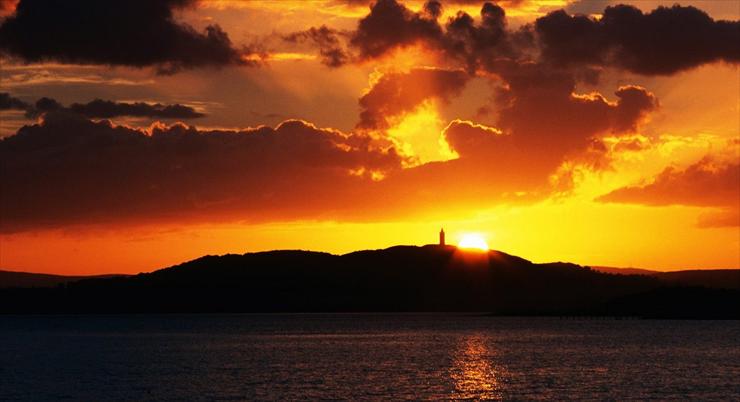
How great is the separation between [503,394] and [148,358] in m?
72.9

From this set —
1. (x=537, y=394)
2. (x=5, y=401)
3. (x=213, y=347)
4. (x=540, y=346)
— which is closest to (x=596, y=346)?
(x=540, y=346)

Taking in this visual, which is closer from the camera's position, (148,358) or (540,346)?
(148,358)

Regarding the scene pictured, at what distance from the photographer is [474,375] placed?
124m

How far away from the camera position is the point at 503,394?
10331 centimetres

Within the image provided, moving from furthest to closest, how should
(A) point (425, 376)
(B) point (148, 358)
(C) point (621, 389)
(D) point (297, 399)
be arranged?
(B) point (148, 358)
(A) point (425, 376)
(C) point (621, 389)
(D) point (297, 399)

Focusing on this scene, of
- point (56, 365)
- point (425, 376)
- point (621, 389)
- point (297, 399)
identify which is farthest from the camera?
point (56, 365)

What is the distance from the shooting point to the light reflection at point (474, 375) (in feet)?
342

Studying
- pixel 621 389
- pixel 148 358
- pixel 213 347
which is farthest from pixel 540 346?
pixel 621 389

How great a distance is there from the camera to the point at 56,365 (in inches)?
5709

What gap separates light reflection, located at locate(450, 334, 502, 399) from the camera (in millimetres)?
104312

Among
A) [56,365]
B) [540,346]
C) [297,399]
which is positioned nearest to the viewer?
[297,399]

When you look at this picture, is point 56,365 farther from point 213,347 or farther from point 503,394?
point 503,394

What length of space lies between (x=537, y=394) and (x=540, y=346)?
9029 centimetres

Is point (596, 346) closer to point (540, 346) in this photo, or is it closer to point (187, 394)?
point (540, 346)
